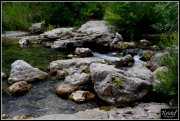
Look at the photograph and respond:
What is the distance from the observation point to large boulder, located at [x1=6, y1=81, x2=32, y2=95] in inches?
417

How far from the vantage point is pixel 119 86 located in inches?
380

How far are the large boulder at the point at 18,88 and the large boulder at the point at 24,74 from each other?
21.4 inches

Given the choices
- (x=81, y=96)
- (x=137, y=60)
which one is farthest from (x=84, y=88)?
(x=137, y=60)

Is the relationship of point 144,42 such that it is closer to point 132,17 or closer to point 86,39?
point 132,17

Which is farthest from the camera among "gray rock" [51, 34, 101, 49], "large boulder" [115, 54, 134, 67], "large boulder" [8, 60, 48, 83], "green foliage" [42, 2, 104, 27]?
"green foliage" [42, 2, 104, 27]

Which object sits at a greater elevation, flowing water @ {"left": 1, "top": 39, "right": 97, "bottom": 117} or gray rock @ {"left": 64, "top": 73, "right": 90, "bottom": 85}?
gray rock @ {"left": 64, "top": 73, "right": 90, "bottom": 85}

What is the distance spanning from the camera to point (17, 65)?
39.7ft

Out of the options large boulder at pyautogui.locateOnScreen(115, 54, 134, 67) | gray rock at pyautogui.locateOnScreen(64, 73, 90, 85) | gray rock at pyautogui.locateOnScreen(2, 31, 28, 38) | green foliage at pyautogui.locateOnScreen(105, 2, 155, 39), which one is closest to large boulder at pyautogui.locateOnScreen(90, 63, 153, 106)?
gray rock at pyautogui.locateOnScreen(64, 73, 90, 85)

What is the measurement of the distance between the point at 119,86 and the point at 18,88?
3073 mm

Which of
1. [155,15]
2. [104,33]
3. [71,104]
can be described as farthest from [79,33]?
[71,104]

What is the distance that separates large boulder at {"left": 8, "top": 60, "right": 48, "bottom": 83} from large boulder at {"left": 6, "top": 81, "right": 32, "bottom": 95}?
54 cm

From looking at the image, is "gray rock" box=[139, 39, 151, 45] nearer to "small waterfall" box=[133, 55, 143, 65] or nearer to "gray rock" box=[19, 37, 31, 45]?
"small waterfall" box=[133, 55, 143, 65]

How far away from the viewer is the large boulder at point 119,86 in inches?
376

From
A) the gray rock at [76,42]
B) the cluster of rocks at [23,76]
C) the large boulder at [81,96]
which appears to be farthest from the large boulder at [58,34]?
the large boulder at [81,96]
